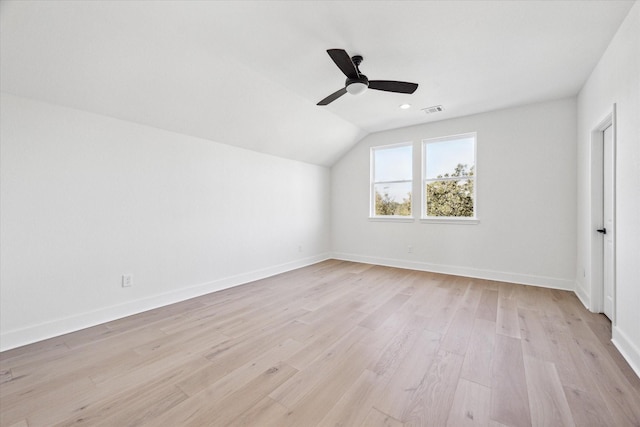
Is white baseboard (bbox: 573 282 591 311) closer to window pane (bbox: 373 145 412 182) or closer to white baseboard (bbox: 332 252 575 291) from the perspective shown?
white baseboard (bbox: 332 252 575 291)

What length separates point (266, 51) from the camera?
2664 mm

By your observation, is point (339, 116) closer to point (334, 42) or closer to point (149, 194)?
point (334, 42)

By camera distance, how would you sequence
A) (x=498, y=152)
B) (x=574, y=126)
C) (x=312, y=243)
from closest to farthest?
(x=574, y=126)
(x=498, y=152)
(x=312, y=243)

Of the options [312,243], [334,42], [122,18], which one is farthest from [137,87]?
[312,243]

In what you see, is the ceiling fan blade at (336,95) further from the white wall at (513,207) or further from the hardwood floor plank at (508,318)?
the hardwood floor plank at (508,318)

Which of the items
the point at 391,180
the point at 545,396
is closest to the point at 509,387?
the point at 545,396

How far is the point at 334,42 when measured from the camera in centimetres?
252

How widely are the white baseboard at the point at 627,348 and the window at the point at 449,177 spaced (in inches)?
97.3

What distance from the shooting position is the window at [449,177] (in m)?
4.62

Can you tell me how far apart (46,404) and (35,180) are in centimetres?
190

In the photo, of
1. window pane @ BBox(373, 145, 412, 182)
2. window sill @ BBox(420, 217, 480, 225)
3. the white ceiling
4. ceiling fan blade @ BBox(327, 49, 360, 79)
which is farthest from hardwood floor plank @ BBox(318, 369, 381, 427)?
window pane @ BBox(373, 145, 412, 182)

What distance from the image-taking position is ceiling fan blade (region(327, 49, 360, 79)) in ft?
7.31

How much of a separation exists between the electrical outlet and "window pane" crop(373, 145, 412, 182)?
4.49 m

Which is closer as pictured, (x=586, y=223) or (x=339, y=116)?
(x=586, y=223)
